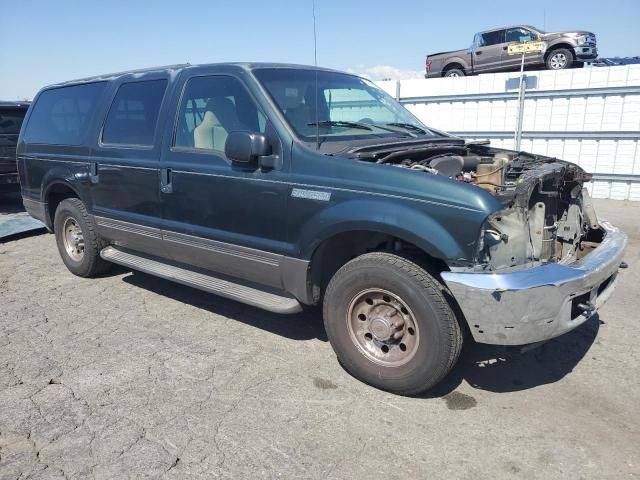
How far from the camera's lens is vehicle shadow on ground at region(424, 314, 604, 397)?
3.24m

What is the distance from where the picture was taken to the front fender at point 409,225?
106 inches

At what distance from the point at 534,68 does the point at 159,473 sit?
15.3 metres

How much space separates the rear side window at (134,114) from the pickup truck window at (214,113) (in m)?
0.34

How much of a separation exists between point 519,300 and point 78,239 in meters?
4.63


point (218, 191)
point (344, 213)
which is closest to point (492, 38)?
point (218, 191)

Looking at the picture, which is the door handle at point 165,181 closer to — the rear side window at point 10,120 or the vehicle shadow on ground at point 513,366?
the vehicle shadow on ground at point 513,366

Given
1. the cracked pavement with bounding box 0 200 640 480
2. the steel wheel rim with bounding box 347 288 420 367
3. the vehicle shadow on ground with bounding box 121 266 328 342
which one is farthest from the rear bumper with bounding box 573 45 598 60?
the steel wheel rim with bounding box 347 288 420 367

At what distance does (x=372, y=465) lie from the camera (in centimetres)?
248

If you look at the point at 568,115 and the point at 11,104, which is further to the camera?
the point at 568,115

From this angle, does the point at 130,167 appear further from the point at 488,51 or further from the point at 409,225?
the point at 488,51

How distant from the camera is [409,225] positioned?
2.84 metres

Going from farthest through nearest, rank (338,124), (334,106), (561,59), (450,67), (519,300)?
(450,67) < (561,59) < (334,106) < (338,124) < (519,300)

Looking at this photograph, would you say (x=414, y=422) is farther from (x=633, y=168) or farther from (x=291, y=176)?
(x=633, y=168)

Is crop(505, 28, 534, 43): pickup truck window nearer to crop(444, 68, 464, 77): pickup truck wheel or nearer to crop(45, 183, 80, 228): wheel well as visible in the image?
crop(444, 68, 464, 77): pickup truck wheel
